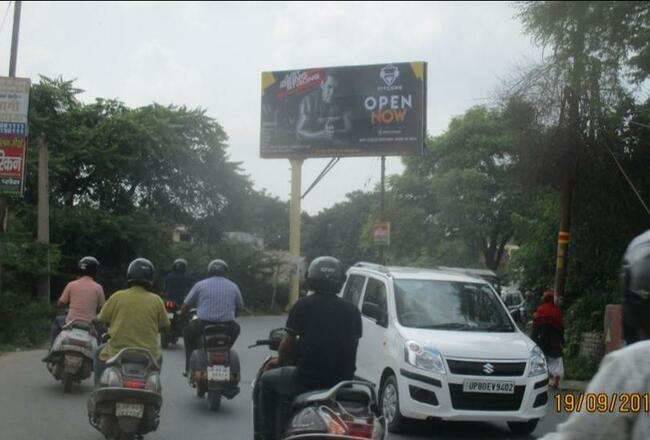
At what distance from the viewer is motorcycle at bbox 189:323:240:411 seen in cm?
1066

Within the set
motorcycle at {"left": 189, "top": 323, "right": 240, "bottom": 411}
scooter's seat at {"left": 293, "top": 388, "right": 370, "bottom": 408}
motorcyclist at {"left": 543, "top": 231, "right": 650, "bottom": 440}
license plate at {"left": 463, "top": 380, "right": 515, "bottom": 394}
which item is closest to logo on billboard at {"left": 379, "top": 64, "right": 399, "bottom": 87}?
motorcycle at {"left": 189, "top": 323, "right": 240, "bottom": 411}

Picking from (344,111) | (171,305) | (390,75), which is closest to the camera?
(171,305)

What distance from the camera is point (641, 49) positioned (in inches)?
464

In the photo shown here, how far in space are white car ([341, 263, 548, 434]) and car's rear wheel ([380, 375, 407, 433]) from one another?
0.04 feet

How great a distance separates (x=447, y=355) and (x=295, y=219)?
27032mm

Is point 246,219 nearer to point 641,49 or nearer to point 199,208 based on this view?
point 199,208

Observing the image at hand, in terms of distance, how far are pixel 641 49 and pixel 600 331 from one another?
7397 millimetres

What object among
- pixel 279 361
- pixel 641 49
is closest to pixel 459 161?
pixel 641 49

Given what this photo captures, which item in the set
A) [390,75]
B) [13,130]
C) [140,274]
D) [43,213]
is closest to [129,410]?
[140,274]

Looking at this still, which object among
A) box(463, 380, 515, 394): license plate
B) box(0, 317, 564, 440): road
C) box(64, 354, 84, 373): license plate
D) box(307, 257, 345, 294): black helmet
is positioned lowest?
box(0, 317, 564, 440): road

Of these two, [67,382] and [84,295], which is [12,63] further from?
[67,382]

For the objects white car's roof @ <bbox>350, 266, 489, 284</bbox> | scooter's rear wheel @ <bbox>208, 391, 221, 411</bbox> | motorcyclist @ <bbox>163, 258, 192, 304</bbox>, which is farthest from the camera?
motorcyclist @ <bbox>163, 258, 192, 304</bbox>

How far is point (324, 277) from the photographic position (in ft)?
21.5

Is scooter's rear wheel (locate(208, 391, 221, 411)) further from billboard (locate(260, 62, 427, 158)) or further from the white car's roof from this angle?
billboard (locate(260, 62, 427, 158))
